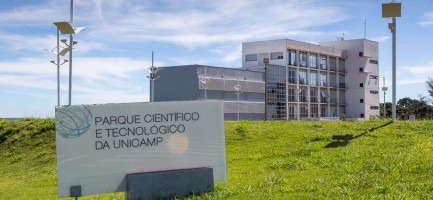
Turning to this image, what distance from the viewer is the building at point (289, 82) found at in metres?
59.8

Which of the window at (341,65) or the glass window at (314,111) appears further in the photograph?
the window at (341,65)

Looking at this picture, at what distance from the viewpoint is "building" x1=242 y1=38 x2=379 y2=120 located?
6969 cm

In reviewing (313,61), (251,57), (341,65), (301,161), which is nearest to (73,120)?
(301,161)

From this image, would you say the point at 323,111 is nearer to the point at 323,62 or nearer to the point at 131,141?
the point at 323,62

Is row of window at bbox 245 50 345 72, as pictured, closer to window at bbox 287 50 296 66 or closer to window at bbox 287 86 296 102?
window at bbox 287 50 296 66

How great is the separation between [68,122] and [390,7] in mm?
15553

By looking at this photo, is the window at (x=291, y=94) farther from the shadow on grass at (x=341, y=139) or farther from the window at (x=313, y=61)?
the shadow on grass at (x=341, y=139)

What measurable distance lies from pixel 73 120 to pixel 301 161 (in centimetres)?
629

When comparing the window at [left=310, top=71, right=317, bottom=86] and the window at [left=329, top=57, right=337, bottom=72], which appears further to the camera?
the window at [left=329, top=57, right=337, bottom=72]

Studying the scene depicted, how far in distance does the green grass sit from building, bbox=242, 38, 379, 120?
45402mm

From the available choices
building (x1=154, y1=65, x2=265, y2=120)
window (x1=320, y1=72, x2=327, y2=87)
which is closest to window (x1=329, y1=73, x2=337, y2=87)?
window (x1=320, y1=72, x2=327, y2=87)

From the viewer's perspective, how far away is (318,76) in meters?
78.4

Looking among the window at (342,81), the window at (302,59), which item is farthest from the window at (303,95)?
the window at (342,81)

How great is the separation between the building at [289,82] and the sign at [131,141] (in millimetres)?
35586
